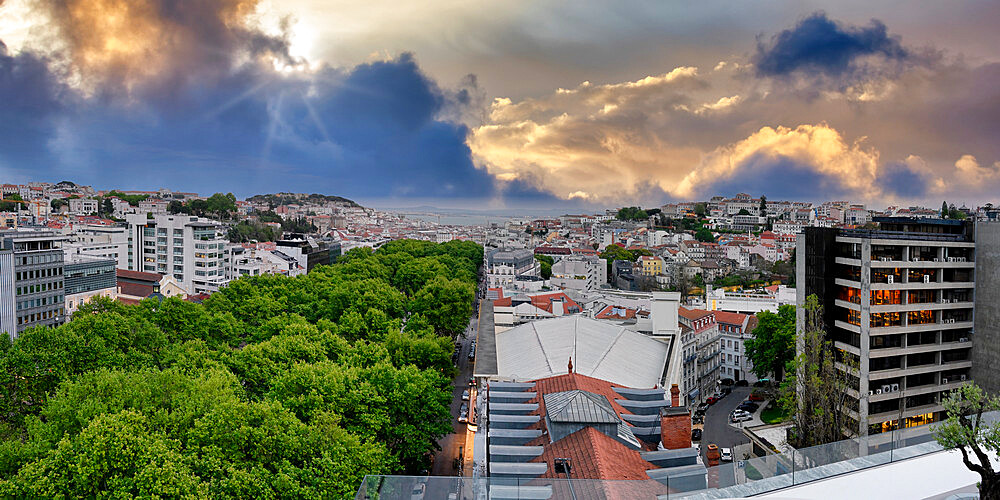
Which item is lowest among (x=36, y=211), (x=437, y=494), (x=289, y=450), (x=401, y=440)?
(x=401, y=440)

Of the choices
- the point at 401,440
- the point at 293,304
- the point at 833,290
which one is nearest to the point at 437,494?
the point at 401,440

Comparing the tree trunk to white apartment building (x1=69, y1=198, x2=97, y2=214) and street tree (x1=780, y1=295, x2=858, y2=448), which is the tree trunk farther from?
white apartment building (x1=69, y1=198, x2=97, y2=214)

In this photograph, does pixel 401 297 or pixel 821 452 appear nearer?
pixel 821 452

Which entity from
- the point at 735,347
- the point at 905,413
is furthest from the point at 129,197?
the point at 905,413

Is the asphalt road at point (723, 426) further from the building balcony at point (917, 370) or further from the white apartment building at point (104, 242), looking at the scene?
the white apartment building at point (104, 242)

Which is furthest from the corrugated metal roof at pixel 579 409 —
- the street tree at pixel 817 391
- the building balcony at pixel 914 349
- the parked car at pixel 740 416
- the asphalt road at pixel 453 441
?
the parked car at pixel 740 416

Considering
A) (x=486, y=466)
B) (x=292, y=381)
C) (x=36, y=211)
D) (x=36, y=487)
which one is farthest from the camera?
(x=36, y=211)

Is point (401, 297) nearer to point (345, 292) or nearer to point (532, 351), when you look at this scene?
point (345, 292)
